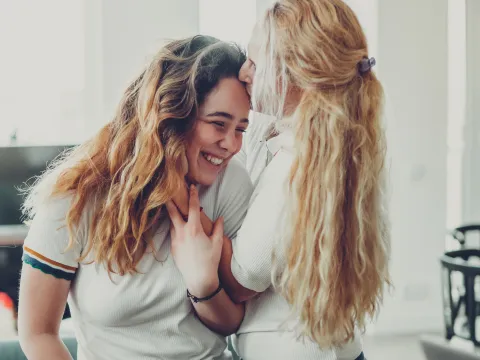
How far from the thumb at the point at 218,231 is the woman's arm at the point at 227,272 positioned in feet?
0.06

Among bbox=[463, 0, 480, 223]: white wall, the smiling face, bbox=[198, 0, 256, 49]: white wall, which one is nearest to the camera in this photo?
the smiling face

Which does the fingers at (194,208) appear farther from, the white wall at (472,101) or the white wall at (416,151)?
the white wall at (472,101)

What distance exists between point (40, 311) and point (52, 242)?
0.49ft

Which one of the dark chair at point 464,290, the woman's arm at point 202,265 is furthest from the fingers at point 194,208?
the dark chair at point 464,290

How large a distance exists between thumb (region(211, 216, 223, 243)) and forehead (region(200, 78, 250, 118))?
242mm

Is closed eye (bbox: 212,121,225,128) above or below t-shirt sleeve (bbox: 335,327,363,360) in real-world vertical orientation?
above

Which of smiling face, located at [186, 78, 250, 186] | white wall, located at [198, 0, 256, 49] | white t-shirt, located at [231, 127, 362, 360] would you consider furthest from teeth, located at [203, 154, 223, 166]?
white wall, located at [198, 0, 256, 49]

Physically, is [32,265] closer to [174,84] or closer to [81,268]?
[81,268]

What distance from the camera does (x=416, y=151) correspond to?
4.46m

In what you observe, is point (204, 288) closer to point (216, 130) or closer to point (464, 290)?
point (216, 130)

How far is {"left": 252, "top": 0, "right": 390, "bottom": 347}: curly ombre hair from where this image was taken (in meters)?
1.31

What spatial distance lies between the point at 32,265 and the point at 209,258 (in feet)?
1.20

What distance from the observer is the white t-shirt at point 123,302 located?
1328 millimetres

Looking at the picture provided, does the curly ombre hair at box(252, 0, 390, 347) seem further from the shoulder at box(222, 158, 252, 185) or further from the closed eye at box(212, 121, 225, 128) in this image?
the shoulder at box(222, 158, 252, 185)
